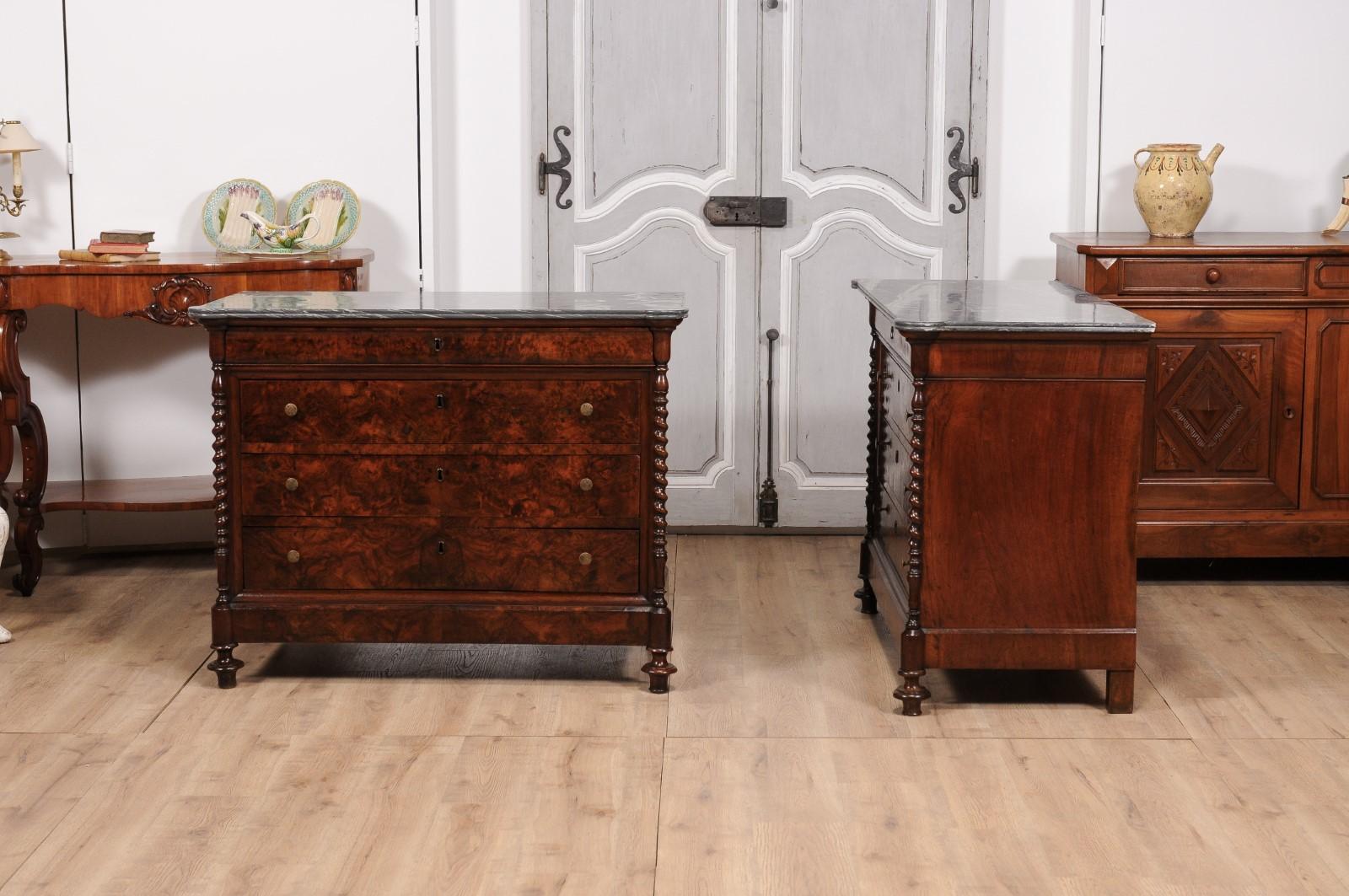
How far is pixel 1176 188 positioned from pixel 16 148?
364 cm

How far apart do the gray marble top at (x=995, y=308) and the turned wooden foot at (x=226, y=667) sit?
5.98ft

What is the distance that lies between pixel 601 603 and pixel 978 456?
0.98 meters

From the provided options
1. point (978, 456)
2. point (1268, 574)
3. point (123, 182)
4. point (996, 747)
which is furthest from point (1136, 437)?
point (123, 182)

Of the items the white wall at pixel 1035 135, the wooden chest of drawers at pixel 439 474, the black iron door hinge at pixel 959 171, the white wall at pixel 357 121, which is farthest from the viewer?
the black iron door hinge at pixel 959 171

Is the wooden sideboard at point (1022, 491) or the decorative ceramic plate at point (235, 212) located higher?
the decorative ceramic plate at point (235, 212)

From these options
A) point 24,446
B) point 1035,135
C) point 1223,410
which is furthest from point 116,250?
point 1223,410

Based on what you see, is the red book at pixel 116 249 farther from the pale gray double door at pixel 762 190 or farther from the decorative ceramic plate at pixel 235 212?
the pale gray double door at pixel 762 190

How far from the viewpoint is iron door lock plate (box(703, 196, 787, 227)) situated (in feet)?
17.6

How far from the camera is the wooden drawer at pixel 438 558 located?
12.2 ft

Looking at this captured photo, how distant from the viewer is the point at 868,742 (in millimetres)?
3422

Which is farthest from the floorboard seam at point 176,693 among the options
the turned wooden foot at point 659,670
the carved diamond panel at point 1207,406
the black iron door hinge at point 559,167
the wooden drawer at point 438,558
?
the carved diamond panel at point 1207,406

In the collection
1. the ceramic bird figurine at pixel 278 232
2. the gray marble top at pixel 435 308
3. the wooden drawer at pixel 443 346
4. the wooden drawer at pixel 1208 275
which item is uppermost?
the ceramic bird figurine at pixel 278 232

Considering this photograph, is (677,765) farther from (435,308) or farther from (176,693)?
(176,693)

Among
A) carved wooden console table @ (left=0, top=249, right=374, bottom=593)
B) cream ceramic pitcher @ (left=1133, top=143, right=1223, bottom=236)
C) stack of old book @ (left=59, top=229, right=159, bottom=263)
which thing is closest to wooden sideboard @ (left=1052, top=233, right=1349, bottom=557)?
cream ceramic pitcher @ (left=1133, top=143, right=1223, bottom=236)
